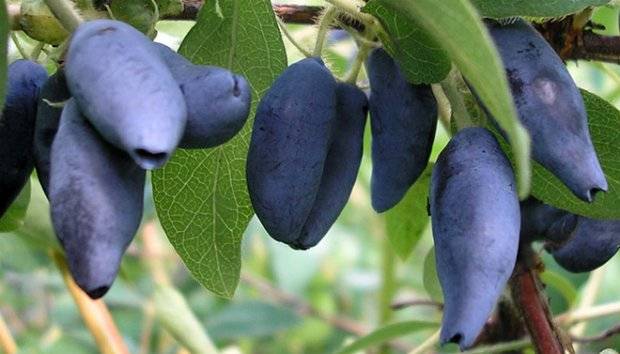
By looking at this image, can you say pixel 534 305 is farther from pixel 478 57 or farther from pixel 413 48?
pixel 478 57

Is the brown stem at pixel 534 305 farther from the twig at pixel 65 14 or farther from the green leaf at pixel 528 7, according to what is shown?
the twig at pixel 65 14

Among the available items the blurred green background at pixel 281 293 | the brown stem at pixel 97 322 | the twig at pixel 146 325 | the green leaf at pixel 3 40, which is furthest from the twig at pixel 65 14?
the twig at pixel 146 325

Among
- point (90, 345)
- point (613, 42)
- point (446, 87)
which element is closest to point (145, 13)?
point (446, 87)

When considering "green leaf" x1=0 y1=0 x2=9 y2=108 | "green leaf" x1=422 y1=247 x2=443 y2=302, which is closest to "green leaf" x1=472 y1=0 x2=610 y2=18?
"green leaf" x1=0 y1=0 x2=9 y2=108

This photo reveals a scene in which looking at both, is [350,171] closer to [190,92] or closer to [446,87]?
[446,87]

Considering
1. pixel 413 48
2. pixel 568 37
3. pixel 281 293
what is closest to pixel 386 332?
pixel 568 37
